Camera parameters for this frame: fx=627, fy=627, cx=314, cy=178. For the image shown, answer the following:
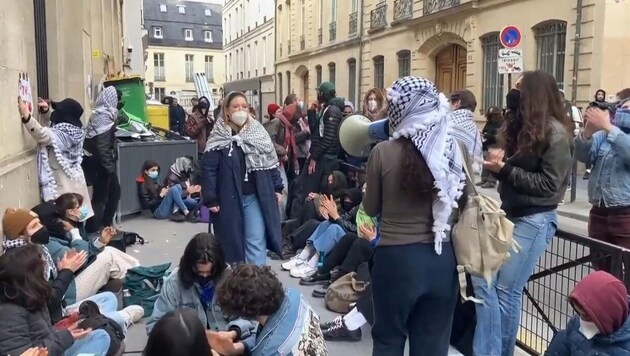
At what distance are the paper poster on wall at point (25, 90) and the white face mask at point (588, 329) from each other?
15.4 ft

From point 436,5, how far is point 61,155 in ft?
55.3

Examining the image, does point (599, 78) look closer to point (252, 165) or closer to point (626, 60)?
point (626, 60)

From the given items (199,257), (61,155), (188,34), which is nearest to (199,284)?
(199,257)

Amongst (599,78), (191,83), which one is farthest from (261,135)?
(191,83)

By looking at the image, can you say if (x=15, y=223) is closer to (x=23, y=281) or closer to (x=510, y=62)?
(x=23, y=281)

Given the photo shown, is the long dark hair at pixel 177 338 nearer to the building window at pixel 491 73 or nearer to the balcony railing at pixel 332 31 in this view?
the building window at pixel 491 73

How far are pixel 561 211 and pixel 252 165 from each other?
24.1 ft

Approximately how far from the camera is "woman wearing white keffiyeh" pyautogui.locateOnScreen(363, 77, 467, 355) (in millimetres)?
2852

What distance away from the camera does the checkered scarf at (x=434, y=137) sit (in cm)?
284

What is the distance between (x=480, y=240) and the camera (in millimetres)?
2949

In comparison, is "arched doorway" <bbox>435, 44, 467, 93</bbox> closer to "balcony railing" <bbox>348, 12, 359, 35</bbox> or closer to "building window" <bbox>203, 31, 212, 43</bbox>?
"balcony railing" <bbox>348, 12, 359, 35</bbox>

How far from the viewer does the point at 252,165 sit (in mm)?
4945

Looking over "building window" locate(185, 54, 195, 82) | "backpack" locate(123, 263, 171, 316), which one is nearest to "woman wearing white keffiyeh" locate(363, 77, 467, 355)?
"backpack" locate(123, 263, 171, 316)

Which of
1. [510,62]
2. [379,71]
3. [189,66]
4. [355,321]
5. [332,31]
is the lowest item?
[355,321]
